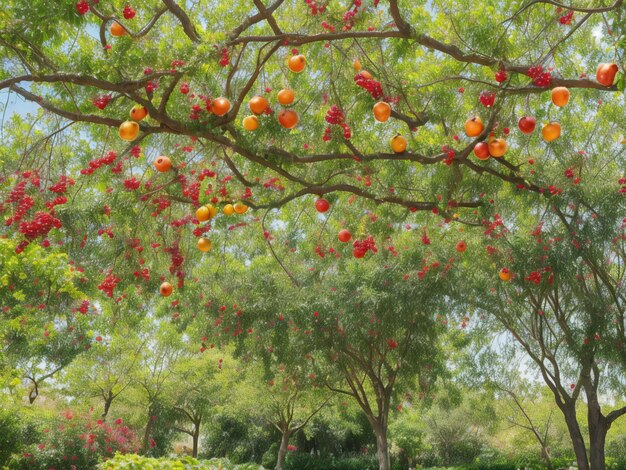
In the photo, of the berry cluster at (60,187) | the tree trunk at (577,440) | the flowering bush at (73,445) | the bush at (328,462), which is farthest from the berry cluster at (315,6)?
the bush at (328,462)

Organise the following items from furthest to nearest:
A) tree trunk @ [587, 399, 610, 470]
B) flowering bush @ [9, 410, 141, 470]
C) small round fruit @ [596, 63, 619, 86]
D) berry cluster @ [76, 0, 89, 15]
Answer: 1. flowering bush @ [9, 410, 141, 470]
2. tree trunk @ [587, 399, 610, 470]
3. berry cluster @ [76, 0, 89, 15]
4. small round fruit @ [596, 63, 619, 86]

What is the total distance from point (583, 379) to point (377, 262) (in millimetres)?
4456

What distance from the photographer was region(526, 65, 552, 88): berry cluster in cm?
400

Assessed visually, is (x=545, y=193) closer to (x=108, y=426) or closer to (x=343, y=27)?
(x=343, y=27)

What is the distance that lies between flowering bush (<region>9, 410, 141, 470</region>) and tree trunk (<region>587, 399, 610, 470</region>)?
10.5 metres

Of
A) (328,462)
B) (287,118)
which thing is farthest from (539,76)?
(328,462)

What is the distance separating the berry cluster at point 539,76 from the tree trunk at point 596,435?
8.28 meters

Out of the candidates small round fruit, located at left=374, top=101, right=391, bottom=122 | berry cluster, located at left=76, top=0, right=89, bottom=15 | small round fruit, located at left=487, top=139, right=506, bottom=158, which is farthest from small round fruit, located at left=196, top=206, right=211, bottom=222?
small round fruit, located at left=487, top=139, right=506, bottom=158

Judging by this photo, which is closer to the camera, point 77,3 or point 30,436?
point 77,3

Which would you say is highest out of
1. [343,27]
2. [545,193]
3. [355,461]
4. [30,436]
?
[343,27]

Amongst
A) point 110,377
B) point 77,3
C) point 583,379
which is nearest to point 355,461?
point 110,377

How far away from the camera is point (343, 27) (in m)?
4.88

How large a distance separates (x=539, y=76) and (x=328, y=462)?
24.2 meters

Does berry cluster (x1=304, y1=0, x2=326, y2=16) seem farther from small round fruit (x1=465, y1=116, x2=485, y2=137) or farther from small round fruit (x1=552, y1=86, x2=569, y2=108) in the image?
small round fruit (x1=552, y1=86, x2=569, y2=108)
